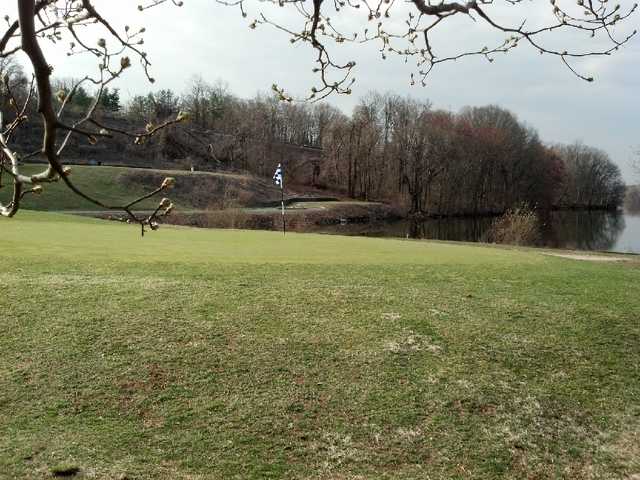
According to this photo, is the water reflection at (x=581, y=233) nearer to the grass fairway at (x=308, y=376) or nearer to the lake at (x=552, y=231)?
the lake at (x=552, y=231)

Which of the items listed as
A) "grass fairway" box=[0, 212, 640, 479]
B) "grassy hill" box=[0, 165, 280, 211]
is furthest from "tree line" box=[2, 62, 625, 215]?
"grass fairway" box=[0, 212, 640, 479]

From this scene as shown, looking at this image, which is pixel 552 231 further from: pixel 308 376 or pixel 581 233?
pixel 308 376

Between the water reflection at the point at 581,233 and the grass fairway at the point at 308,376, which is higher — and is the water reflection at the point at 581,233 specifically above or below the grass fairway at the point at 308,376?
above

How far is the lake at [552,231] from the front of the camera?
1600 inches

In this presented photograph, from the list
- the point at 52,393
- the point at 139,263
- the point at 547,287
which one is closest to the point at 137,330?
the point at 52,393

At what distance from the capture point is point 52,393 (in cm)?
560

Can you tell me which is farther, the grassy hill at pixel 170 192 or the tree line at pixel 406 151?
the tree line at pixel 406 151

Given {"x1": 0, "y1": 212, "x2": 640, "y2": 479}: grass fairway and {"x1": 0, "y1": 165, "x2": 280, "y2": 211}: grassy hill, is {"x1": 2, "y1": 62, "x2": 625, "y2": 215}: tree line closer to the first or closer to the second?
{"x1": 0, "y1": 165, "x2": 280, "y2": 211}: grassy hill

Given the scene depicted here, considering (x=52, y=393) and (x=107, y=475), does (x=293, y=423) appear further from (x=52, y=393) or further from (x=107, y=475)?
(x=52, y=393)

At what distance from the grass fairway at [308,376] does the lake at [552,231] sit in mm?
31971

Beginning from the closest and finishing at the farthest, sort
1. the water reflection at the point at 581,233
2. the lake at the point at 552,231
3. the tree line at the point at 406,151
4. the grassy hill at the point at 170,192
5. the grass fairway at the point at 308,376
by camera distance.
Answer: the grass fairway at the point at 308,376
the water reflection at the point at 581,233
the lake at the point at 552,231
the grassy hill at the point at 170,192
the tree line at the point at 406,151

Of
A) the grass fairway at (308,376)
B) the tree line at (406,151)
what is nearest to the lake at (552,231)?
the tree line at (406,151)

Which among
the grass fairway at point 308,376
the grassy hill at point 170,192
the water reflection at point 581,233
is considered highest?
the grassy hill at point 170,192

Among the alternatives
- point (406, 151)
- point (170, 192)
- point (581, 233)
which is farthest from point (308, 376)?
point (406, 151)
